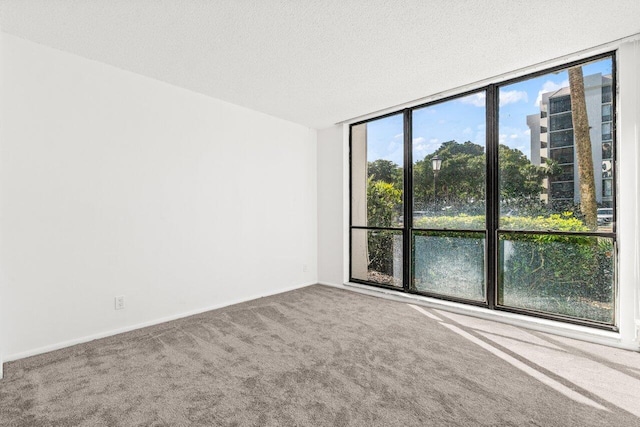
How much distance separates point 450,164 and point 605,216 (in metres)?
1.49

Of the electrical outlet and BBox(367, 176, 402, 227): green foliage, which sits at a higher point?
BBox(367, 176, 402, 227): green foliage

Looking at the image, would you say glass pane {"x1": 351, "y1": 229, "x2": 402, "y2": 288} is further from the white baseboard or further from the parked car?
the parked car

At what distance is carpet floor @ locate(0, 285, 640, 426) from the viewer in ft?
5.62

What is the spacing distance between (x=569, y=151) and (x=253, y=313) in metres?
3.56

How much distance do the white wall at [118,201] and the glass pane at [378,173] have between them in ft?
4.18

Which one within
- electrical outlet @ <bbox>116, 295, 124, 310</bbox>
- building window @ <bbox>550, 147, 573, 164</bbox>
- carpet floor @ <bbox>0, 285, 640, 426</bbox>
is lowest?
carpet floor @ <bbox>0, 285, 640, 426</bbox>

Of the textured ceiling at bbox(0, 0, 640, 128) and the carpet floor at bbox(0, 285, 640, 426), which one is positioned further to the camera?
the textured ceiling at bbox(0, 0, 640, 128)

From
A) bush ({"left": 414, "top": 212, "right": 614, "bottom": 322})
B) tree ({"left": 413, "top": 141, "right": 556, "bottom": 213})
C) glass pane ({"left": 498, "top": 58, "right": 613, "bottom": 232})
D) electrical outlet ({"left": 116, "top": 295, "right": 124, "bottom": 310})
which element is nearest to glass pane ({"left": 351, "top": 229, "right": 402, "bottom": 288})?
tree ({"left": 413, "top": 141, "right": 556, "bottom": 213})

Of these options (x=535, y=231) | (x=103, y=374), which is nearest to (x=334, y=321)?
(x=103, y=374)

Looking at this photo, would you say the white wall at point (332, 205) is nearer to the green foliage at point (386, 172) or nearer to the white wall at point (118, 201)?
the green foliage at point (386, 172)

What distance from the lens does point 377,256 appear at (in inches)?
175

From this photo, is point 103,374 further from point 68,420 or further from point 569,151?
point 569,151

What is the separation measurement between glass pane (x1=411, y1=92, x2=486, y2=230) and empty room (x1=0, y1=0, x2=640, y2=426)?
0.08 ft

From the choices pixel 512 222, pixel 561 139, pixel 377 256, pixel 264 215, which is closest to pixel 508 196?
pixel 512 222
